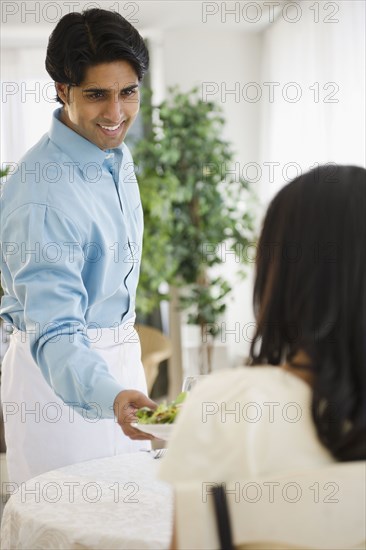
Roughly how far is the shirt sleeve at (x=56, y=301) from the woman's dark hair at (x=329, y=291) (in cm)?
77

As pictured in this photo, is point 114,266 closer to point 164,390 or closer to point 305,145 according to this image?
point 305,145

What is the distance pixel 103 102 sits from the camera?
88.0 inches

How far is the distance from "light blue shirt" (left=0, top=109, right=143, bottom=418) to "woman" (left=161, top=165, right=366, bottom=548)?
2.32 feet

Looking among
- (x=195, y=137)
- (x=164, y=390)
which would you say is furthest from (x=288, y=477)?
(x=164, y=390)

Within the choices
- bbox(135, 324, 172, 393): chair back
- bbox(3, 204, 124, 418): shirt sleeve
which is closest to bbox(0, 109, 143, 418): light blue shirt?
bbox(3, 204, 124, 418): shirt sleeve

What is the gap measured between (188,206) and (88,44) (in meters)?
3.32

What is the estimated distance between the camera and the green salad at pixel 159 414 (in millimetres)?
1720

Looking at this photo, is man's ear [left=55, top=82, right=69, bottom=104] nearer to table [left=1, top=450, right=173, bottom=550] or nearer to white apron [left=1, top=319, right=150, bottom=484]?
white apron [left=1, top=319, right=150, bottom=484]

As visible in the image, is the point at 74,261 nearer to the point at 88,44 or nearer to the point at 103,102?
the point at 103,102

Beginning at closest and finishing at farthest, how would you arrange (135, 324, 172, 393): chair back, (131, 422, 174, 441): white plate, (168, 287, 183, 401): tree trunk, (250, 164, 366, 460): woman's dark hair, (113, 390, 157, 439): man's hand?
(250, 164, 366, 460): woman's dark hair
(131, 422, 174, 441): white plate
(113, 390, 157, 439): man's hand
(135, 324, 172, 393): chair back
(168, 287, 183, 401): tree trunk

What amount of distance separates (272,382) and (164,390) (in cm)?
521

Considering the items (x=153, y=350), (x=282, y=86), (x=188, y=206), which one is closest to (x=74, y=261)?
(x=153, y=350)

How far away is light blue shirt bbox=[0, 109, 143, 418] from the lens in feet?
6.58

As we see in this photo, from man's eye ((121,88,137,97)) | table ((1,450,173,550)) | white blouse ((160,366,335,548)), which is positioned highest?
man's eye ((121,88,137,97))
